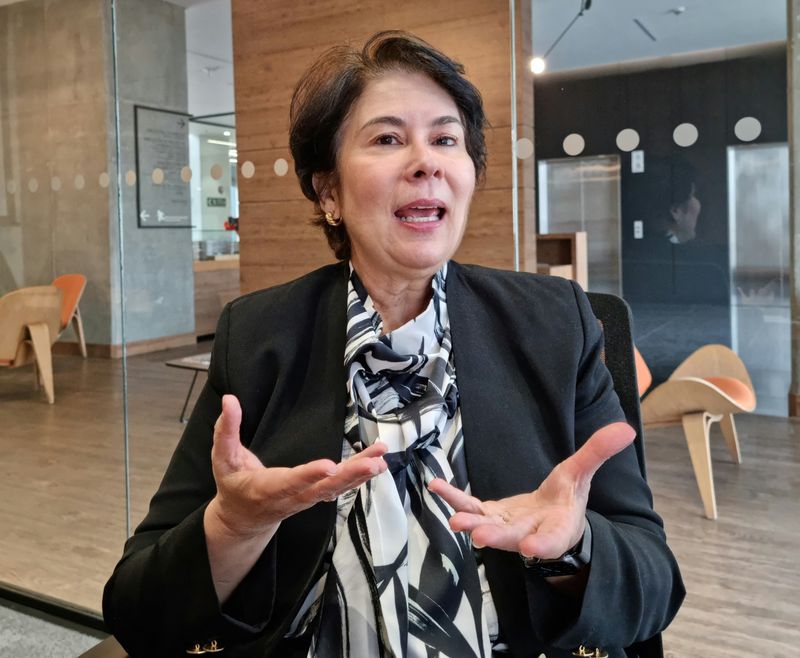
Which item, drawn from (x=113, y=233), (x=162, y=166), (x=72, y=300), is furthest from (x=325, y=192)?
(x=72, y=300)

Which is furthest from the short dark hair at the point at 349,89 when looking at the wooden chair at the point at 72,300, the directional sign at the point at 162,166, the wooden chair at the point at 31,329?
the wooden chair at the point at 31,329

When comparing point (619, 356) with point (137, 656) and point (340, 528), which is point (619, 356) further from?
point (137, 656)

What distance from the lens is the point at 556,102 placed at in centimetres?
270

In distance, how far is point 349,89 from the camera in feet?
4.27

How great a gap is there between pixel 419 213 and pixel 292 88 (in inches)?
74.4

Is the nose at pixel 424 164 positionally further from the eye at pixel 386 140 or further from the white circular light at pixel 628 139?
the white circular light at pixel 628 139

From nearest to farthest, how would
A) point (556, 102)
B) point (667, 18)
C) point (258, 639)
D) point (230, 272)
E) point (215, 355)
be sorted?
point (258, 639)
point (215, 355)
point (667, 18)
point (556, 102)
point (230, 272)

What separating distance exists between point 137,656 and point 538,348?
729 mm

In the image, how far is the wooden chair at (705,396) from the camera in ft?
8.56

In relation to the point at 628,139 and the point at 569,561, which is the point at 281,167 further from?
the point at 569,561

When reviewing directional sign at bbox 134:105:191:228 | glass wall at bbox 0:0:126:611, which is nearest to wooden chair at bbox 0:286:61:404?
glass wall at bbox 0:0:126:611

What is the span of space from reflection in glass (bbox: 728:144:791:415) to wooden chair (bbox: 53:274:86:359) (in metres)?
2.49

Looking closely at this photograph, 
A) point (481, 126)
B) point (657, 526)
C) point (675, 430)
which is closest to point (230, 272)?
point (675, 430)

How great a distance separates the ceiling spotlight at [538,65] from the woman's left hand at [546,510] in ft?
6.79
